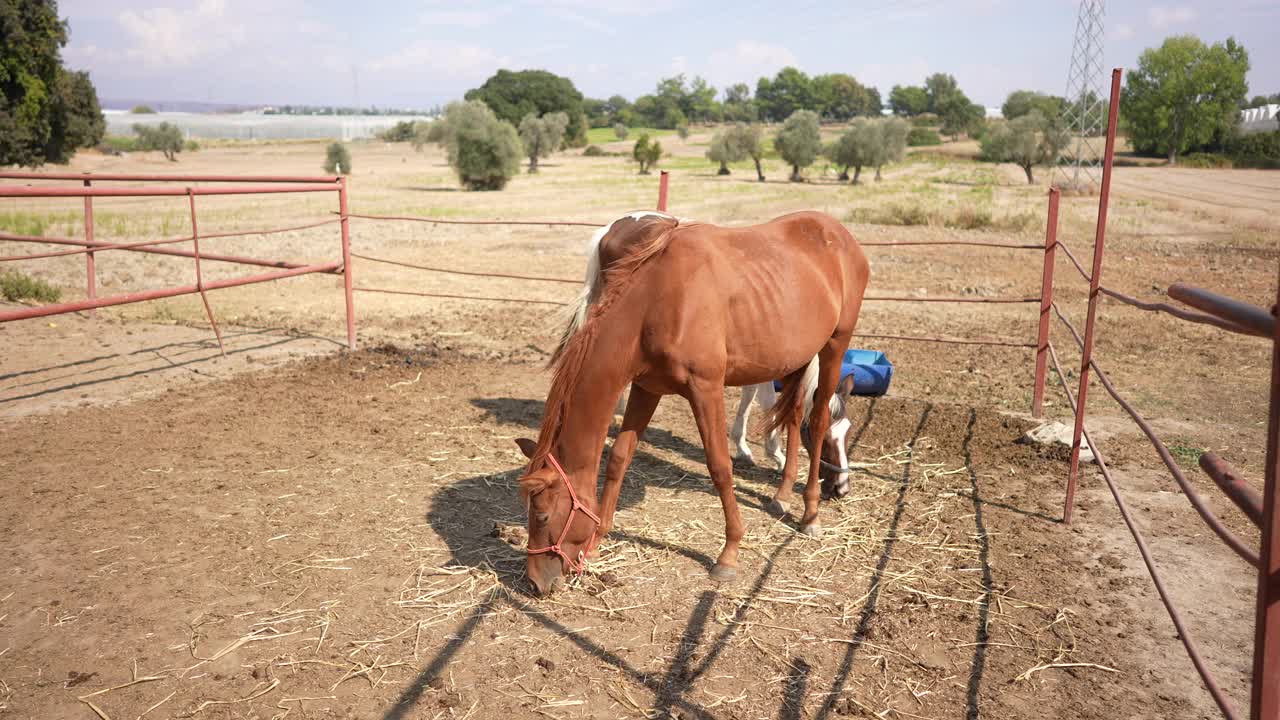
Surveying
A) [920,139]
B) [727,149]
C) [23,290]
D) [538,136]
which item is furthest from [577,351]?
[920,139]

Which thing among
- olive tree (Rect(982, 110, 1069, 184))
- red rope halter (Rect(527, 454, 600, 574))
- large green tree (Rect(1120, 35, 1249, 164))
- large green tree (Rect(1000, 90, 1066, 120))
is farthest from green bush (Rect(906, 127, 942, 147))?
red rope halter (Rect(527, 454, 600, 574))

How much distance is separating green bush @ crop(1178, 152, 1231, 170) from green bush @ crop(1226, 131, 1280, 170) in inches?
68.9

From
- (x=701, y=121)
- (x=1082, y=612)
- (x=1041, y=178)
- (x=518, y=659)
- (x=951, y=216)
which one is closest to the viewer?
(x=518, y=659)

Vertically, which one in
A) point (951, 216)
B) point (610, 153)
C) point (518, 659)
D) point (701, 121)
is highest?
point (701, 121)

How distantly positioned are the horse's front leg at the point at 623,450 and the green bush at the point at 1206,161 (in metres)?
37.7

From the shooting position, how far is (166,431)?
5.43 meters

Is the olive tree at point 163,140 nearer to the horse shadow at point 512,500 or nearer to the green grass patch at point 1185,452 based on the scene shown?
the horse shadow at point 512,500

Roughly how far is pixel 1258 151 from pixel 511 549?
2941 centimetres

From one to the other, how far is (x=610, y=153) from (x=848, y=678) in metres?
60.5

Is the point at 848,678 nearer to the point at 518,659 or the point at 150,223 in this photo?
the point at 518,659

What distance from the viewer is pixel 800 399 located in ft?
15.0

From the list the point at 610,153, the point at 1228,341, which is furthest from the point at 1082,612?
the point at 610,153

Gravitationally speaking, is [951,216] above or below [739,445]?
above

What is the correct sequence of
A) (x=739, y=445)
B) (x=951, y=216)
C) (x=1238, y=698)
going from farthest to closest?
(x=951, y=216) < (x=739, y=445) < (x=1238, y=698)
